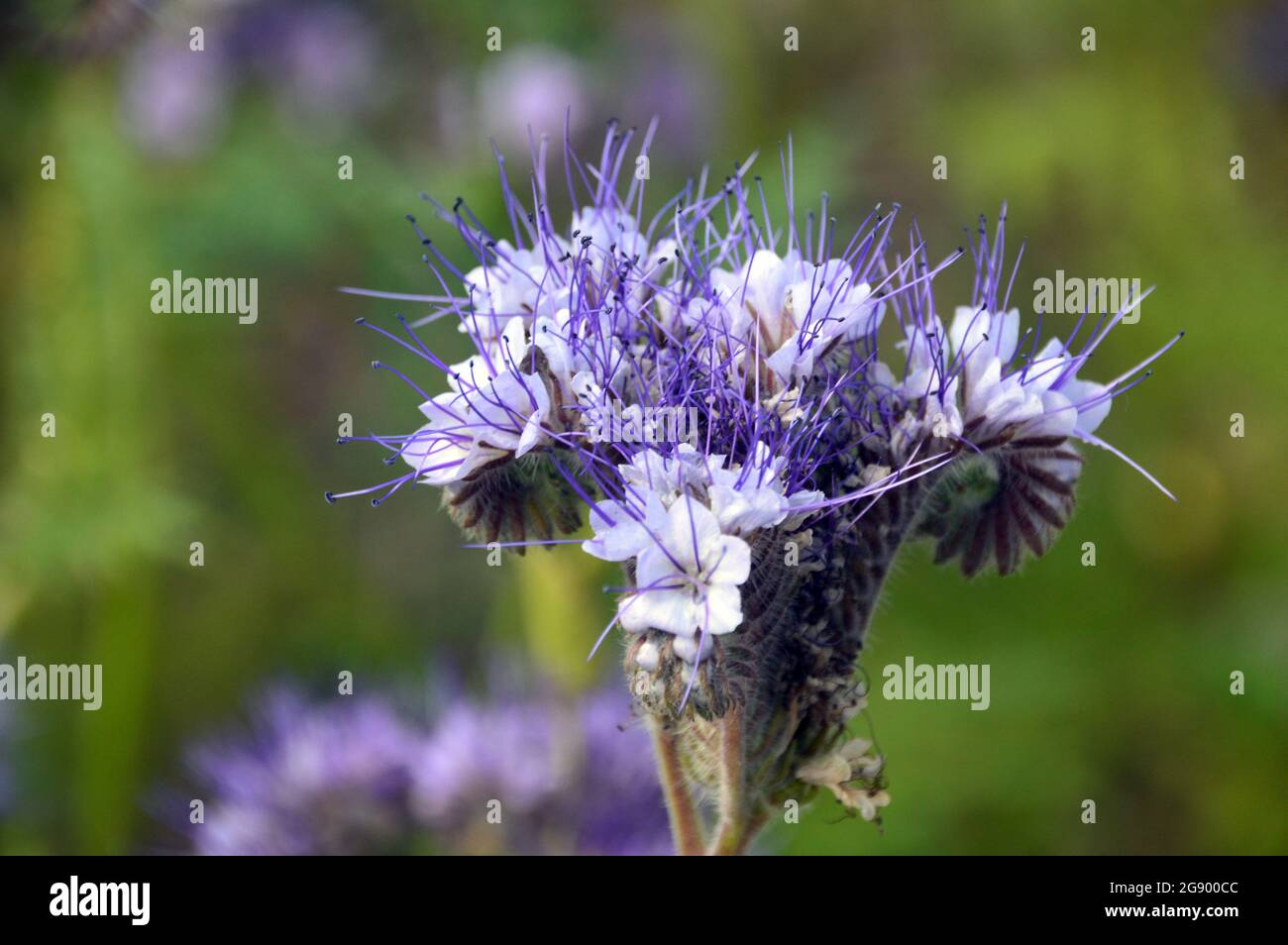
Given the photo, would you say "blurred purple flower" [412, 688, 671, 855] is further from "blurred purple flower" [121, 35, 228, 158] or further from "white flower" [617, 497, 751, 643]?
"blurred purple flower" [121, 35, 228, 158]

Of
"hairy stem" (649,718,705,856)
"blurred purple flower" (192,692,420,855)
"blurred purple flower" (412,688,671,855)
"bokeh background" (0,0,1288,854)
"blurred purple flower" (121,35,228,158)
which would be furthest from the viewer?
"blurred purple flower" (121,35,228,158)

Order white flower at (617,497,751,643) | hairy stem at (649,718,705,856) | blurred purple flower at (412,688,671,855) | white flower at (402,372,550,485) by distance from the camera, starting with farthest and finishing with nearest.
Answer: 1. blurred purple flower at (412,688,671,855)
2. hairy stem at (649,718,705,856)
3. white flower at (402,372,550,485)
4. white flower at (617,497,751,643)

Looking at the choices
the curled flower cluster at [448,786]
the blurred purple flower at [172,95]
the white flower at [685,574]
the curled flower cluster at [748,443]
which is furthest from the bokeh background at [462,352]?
the white flower at [685,574]

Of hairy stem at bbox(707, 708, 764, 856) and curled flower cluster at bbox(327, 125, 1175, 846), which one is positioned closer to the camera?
Answer: curled flower cluster at bbox(327, 125, 1175, 846)

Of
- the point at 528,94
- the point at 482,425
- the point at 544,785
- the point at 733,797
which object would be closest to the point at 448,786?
the point at 544,785

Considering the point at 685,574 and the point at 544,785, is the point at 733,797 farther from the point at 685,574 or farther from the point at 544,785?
the point at 544,785

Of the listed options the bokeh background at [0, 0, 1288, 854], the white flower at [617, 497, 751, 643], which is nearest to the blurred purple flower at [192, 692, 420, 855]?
the bokeh background at [0, 0, 1288, 854]

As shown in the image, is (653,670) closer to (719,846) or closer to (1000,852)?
(719,846)
